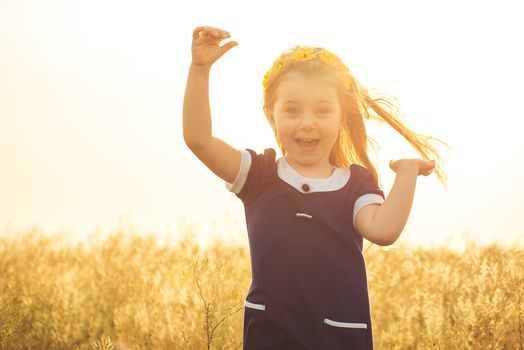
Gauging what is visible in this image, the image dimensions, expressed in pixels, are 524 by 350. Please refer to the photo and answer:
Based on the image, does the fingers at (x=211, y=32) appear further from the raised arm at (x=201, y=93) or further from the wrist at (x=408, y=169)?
the wrist at (x=408, y=169)

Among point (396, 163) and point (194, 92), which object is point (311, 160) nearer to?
point (396, 163)

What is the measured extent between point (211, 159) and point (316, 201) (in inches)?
15.5

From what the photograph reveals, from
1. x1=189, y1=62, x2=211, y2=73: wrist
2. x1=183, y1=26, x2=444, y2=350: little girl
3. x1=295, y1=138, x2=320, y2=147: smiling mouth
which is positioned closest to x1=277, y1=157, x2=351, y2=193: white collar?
x1=183, y1=26, x2=444, y2=350: little girl

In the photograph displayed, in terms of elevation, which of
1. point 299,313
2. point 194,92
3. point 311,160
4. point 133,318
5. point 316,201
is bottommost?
point 133,318

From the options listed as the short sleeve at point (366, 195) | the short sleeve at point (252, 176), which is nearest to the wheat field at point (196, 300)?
the short sleeve at point (252, 176)

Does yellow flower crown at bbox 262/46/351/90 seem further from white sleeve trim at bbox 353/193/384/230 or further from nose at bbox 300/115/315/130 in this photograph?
white sleeve trim at bbox 353/193/384/230

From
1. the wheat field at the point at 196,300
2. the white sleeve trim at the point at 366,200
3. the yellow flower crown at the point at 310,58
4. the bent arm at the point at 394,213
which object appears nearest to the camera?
the bent arm at the point at 394,213

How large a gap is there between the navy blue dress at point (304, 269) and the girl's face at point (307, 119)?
0.42 feet

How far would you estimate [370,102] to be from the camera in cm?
278

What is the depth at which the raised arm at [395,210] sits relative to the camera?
7.39 ft

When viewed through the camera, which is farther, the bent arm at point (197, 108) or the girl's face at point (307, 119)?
the girl's face at point (307, 119)

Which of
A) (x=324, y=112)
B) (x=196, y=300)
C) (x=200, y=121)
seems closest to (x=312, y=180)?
(x=324, y=112)

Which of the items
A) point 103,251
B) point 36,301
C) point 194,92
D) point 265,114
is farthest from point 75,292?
point 194,92

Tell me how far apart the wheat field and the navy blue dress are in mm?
436
